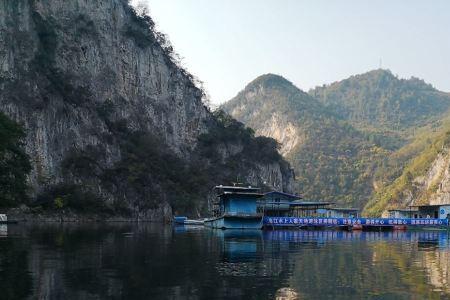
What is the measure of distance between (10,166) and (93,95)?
206 feet

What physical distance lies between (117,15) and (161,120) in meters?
26.4

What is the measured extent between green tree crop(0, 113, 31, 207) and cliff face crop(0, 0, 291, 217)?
35444 millimetres

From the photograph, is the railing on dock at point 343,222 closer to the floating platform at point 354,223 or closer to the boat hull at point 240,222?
the floating platform at point 354,223

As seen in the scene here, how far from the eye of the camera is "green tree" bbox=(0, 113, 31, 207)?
168ft

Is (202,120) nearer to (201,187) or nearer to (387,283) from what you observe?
(201,187)

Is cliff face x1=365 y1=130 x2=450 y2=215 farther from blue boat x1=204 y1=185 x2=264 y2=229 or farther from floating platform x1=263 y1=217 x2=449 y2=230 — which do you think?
blue boat x1=204 y1=185 x2=264 y2=229

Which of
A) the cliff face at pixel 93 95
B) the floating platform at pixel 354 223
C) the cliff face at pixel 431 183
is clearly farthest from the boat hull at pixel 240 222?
the cliff face at pixel 431 183

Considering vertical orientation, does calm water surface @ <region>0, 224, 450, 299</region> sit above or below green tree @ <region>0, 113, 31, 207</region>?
below

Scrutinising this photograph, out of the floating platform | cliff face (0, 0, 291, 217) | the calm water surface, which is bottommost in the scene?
the floating platform

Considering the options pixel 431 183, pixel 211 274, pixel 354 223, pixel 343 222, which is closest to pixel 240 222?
pixel 343 222

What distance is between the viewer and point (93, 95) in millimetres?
113438

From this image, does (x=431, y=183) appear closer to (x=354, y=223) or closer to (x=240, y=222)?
(x=354, y=223)

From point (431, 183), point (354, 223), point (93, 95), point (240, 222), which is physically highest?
point (93, 95)

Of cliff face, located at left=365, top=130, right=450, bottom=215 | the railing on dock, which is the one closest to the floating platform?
the railing on dock
